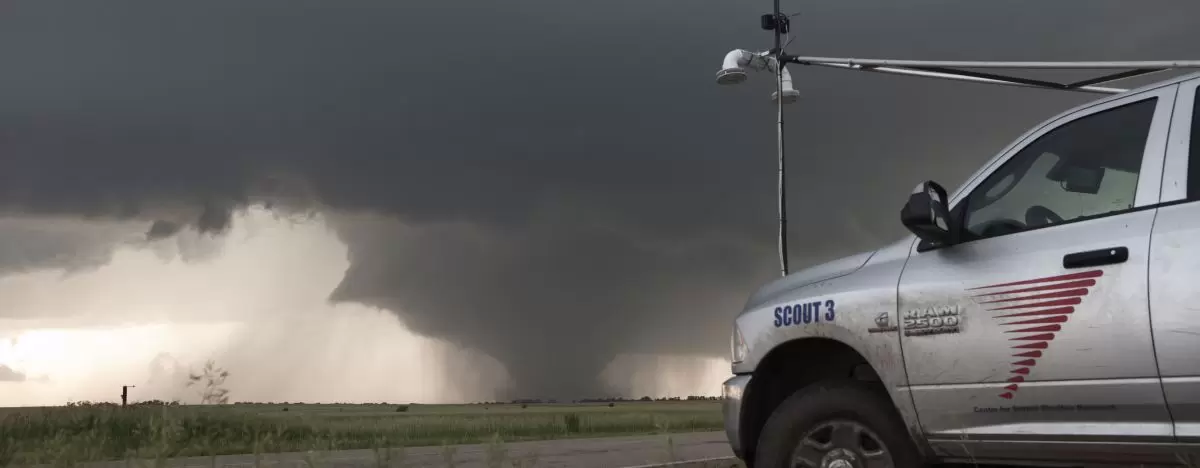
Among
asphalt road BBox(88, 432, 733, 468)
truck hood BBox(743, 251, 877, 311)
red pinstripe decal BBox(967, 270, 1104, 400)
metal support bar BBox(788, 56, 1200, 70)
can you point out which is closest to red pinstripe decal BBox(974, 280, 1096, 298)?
red pinstripe decal BBox(967, 270, 1104, 400)

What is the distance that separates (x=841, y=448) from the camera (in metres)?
4.66

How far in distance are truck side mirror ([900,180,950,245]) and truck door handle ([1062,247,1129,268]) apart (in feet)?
1.77

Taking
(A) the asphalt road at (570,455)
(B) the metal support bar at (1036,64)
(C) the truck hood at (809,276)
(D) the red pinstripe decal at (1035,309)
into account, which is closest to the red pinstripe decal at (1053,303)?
(D) the red pinstripe decal at (1035,309)

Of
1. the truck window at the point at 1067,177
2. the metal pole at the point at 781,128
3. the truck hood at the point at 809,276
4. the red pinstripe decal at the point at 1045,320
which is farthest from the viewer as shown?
the metal pole at the point at 781,128

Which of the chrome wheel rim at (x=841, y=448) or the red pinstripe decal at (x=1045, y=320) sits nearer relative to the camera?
the red pinstripe decal at (x=1045, y=320)

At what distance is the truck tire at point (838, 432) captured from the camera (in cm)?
457

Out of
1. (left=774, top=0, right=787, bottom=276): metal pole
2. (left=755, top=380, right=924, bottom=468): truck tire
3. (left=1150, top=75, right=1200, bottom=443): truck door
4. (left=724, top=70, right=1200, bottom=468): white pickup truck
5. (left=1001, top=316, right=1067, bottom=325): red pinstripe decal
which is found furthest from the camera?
(left=774, top=0, right=787, bottom=276): metal pole

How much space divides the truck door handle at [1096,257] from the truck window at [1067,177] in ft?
0.81

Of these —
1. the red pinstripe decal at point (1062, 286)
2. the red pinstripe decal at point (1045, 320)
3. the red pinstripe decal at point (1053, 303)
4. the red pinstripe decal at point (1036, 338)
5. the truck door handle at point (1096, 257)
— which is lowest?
the red pinstripe decal at point (1036, 338)

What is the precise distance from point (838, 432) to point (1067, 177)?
1587 mm

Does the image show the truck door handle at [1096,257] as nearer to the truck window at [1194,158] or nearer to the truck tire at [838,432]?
the truck window at [1194,158]

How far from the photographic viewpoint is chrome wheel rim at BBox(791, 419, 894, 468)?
458 cm

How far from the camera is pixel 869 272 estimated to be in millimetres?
4914

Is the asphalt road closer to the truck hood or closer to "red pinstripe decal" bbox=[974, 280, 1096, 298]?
the truck hood
